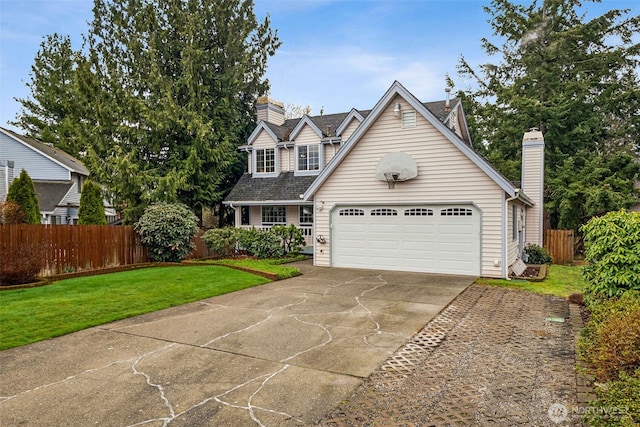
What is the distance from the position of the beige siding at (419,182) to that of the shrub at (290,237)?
103 inches

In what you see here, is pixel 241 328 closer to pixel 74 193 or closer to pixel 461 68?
pixel 74 193

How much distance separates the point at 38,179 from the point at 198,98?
→ 1289cm

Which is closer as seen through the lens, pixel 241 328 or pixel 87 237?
pixel 241 328

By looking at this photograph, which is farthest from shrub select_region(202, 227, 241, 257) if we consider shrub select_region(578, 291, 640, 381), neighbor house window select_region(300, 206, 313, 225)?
shrub select_region(578, 291, 640, 381)

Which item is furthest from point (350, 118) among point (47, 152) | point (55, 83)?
point (55, 83)

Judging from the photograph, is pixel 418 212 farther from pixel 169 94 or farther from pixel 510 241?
pixel 169 94

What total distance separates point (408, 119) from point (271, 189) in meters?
9.13

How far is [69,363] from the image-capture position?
5.17m

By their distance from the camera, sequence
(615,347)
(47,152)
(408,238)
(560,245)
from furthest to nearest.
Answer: (47,152) < (560,245) < (408,238) < (615,347)

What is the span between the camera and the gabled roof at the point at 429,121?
39.3 ft

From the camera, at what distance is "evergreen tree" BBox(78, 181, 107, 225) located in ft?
54.5

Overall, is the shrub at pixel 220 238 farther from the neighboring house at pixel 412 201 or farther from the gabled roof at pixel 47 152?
the gabled roof at pixel 47 152

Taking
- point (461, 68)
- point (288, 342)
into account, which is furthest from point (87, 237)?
point (461, 68)

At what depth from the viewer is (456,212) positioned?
12.8 meters
